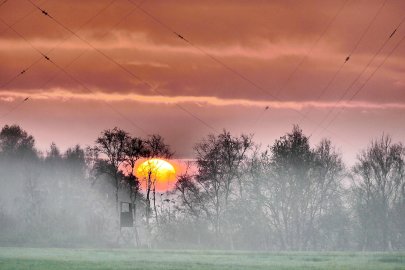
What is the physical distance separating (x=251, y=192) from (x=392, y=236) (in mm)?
22425

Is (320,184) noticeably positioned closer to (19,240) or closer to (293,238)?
(293,238)

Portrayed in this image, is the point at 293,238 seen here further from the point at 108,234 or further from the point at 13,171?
the point at 13,171

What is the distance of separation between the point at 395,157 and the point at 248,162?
80.2 feet

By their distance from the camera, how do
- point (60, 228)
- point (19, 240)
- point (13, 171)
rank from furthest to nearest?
point (13, 171) → point (60, 228) → point (19, 240)

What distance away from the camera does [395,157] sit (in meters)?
135

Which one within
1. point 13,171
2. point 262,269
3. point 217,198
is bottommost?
point 262,269

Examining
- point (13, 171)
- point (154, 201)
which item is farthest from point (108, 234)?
point (13, 171)

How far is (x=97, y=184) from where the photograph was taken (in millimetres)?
148875

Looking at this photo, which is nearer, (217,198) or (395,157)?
(217,198)

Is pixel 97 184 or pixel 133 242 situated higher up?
pixel 97 184

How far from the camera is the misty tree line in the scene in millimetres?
119500

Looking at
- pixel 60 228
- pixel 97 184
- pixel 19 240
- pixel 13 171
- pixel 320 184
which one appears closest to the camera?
pixel 19 240

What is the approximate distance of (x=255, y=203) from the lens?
119125 mm

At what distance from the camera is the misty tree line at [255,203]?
120 m
